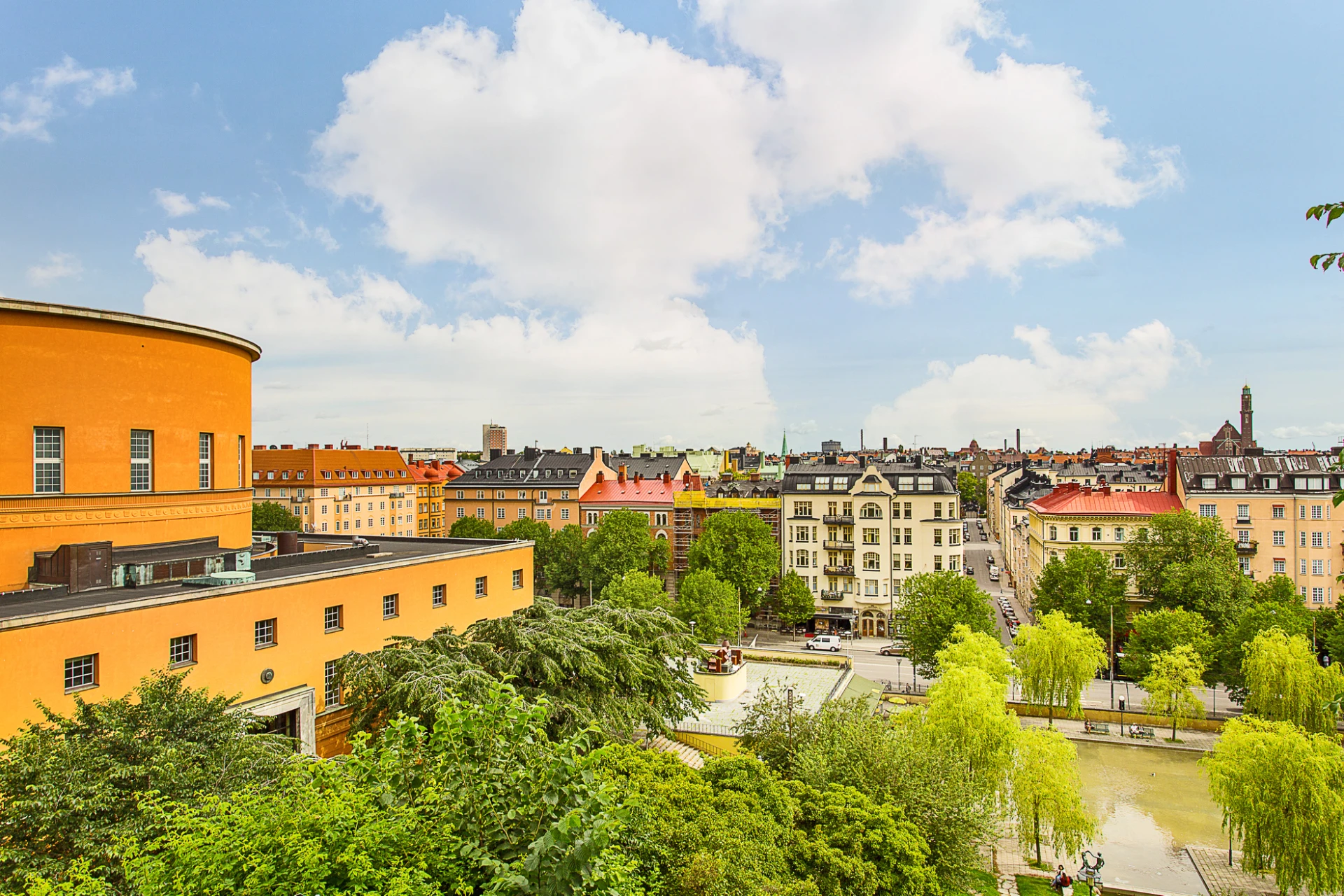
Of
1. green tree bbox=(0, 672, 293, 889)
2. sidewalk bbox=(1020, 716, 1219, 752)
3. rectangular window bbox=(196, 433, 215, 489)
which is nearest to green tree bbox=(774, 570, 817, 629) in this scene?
sidewalk bbox=(1020, 716, 1219, 752)

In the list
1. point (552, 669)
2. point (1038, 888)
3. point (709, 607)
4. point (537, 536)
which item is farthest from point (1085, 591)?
point (537, 536)

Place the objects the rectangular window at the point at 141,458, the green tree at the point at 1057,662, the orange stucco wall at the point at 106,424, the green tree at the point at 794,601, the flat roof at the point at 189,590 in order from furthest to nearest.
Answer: the green tree at the point at 794,601, the green tree at the point at 1057,662, the rectangular window at the point at 141,458, the orange stucco wall at the point at 106,424, the flat roof at the point at 189,590

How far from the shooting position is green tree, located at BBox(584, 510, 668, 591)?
6744 cm

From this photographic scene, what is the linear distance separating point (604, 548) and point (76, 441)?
4572 centimetres

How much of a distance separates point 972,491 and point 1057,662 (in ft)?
473

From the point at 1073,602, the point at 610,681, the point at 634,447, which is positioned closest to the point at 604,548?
the point at 1073,602

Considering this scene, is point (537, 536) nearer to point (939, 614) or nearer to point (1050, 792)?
point (939, 614)

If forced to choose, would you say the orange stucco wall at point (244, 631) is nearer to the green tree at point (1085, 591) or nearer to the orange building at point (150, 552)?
the orange building at point (150, 552)

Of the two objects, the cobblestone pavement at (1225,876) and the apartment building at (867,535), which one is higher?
the apartment building at (867,535)

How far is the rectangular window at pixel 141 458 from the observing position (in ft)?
84.9

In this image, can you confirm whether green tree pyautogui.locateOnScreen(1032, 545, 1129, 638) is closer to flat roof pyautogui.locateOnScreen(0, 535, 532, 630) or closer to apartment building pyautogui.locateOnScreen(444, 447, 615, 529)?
flat roof pyautogui.locateOnScreen(0, 535, 532, 630)

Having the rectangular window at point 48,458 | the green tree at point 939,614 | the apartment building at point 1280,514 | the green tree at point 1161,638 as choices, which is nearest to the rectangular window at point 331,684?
the rectangular window at point 48,458

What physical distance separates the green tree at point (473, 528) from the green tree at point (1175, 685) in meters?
57.2

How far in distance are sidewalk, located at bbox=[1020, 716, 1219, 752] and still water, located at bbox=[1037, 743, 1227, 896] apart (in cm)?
51
